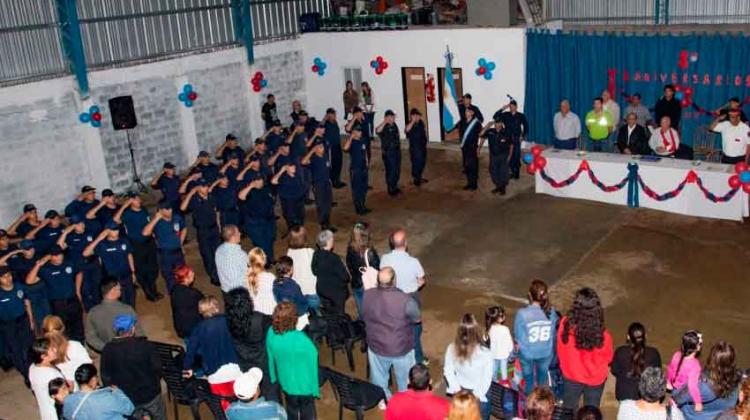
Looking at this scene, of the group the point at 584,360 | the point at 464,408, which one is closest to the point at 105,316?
the point at 464,408

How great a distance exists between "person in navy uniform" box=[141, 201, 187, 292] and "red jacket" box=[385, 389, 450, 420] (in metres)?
5.29

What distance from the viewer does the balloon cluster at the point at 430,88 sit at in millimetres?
16688

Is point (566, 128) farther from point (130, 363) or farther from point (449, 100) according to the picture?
point (130, 363)

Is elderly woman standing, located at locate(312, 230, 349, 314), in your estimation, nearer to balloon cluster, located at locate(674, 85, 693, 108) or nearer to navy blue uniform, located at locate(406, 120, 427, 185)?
navy blue uniform, located at locate(406, 120, 427, 185)

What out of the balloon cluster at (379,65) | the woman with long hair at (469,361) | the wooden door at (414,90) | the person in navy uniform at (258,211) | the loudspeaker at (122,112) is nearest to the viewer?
the woman with long hair at (469,361)

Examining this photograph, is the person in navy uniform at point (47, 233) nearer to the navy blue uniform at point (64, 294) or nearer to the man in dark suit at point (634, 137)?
the navy blue uniform at point (64, 294)

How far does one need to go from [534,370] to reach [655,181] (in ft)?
20.5

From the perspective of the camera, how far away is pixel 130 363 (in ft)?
19.5

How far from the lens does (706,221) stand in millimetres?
11336

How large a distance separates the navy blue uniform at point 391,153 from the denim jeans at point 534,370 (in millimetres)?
7162

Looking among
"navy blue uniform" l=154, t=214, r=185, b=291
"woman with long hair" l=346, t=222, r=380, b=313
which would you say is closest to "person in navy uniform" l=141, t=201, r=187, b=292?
"navy blue uniform" l=154, t=214, r=185, b=291

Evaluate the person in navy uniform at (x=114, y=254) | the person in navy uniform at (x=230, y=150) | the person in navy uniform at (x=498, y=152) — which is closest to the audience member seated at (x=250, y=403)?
the person in navy uniform at (x=114, y=254)

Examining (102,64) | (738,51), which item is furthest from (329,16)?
(738,51)

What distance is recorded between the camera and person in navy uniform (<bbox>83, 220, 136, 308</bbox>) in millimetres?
9164
